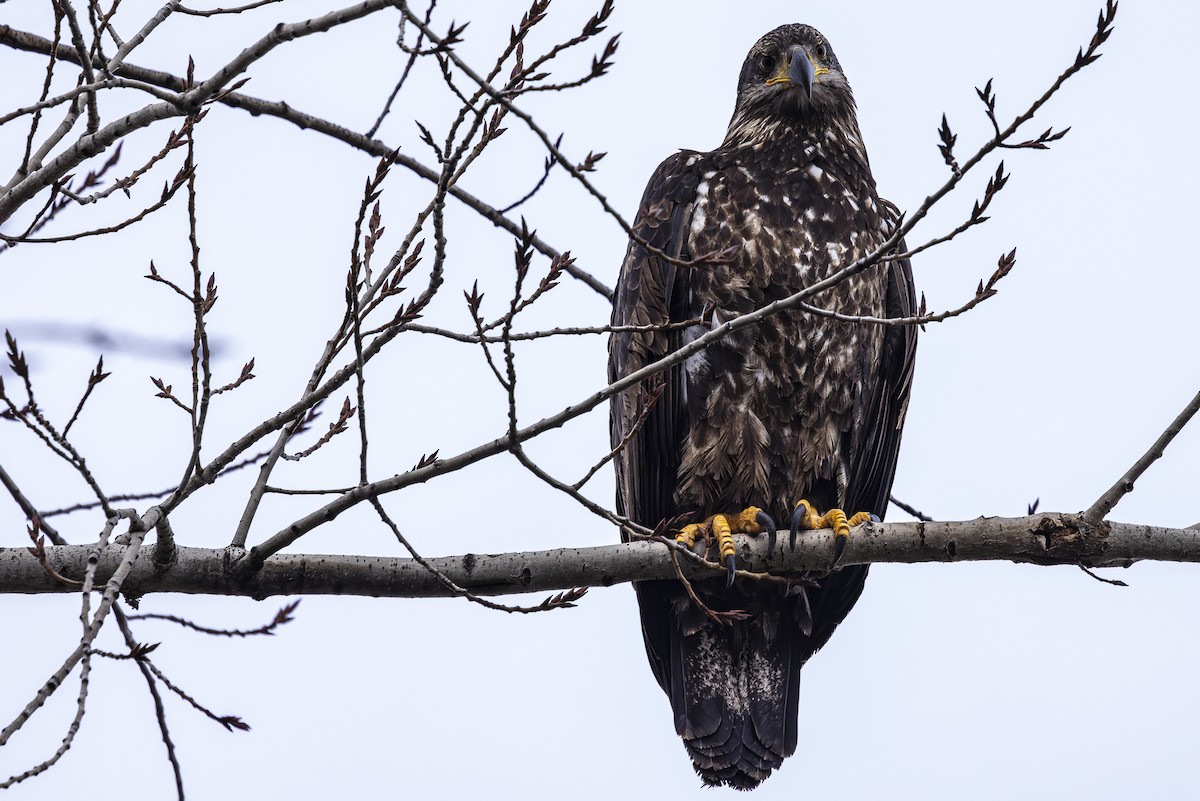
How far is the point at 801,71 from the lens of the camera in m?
5.64

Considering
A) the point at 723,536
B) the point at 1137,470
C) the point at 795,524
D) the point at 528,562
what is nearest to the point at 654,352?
the point at 723,536

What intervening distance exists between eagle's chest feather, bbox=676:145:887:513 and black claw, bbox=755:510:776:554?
0.24m

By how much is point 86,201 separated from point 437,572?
1330 millimetres

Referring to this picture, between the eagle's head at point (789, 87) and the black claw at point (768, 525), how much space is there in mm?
1840

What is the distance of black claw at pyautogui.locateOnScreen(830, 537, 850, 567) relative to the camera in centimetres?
399

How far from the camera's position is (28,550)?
3.29m

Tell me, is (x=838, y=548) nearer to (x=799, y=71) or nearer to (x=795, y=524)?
(x=795, y=524)

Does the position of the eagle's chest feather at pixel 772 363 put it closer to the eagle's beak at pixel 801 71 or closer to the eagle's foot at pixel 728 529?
the eagle's foot at pixel 728 529

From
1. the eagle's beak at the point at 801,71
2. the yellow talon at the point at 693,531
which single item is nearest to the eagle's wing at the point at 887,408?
the yellow talon at the point at 693,531

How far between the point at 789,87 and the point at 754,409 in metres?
1.67

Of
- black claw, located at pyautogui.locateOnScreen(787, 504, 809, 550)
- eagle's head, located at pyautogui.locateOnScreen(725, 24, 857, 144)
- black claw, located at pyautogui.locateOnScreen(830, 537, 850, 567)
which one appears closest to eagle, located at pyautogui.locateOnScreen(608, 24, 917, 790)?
black claw, located at pyautogui.locateOnScreen(787, 504, 809, 550)

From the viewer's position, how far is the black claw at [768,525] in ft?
14.0

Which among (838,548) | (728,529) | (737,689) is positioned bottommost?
(737,689)

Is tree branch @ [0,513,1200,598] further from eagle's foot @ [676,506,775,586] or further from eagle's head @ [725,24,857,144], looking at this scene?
eagle's head @ [725,24,857,144]
